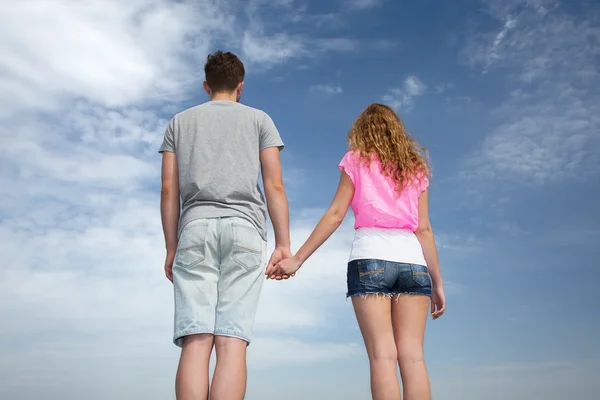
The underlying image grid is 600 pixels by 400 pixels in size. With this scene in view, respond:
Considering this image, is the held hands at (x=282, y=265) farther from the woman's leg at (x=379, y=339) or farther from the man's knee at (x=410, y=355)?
the man's knee at (x=410, y=355)

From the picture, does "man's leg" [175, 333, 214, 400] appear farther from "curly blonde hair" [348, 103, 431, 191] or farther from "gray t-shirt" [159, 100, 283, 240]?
"curly blonde hair" [348, 103, 431, 191]

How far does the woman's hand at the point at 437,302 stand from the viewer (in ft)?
20.8

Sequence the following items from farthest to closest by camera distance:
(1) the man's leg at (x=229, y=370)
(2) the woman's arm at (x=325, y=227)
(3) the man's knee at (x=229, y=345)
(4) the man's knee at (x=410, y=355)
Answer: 1. (2) the woman's arm at (x=325, y=227)
2. (4) the man's knee at (x=410, y=355)
3. (3) the man's knee at (x=229, y=345)
4. (1) the man's leg at (x=229, y=370)

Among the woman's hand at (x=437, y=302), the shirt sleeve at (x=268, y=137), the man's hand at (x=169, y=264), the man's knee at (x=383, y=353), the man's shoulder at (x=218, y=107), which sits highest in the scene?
the man's shoulder at (x=218, y=107)

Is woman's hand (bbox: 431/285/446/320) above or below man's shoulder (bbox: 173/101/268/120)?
below

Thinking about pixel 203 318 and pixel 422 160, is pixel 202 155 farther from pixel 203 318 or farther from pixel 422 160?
pixel 422 160

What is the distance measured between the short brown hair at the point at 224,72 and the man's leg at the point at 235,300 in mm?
1394

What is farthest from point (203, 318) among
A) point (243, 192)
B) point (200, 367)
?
point (243, 192)

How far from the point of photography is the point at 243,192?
18.0 feet

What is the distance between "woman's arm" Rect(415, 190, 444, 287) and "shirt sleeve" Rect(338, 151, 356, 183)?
2.39 ft

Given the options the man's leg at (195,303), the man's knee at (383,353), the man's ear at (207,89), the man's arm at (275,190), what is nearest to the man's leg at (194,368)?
the man's leg at (195,303)

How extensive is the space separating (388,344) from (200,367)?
1.58 metres

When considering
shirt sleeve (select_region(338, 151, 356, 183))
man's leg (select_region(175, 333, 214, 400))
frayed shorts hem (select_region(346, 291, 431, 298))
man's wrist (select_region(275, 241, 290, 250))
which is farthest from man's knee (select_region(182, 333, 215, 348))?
shirt sleeve (select_region(338, 151, 356, 183))

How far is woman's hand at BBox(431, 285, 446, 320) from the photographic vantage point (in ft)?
20.8
